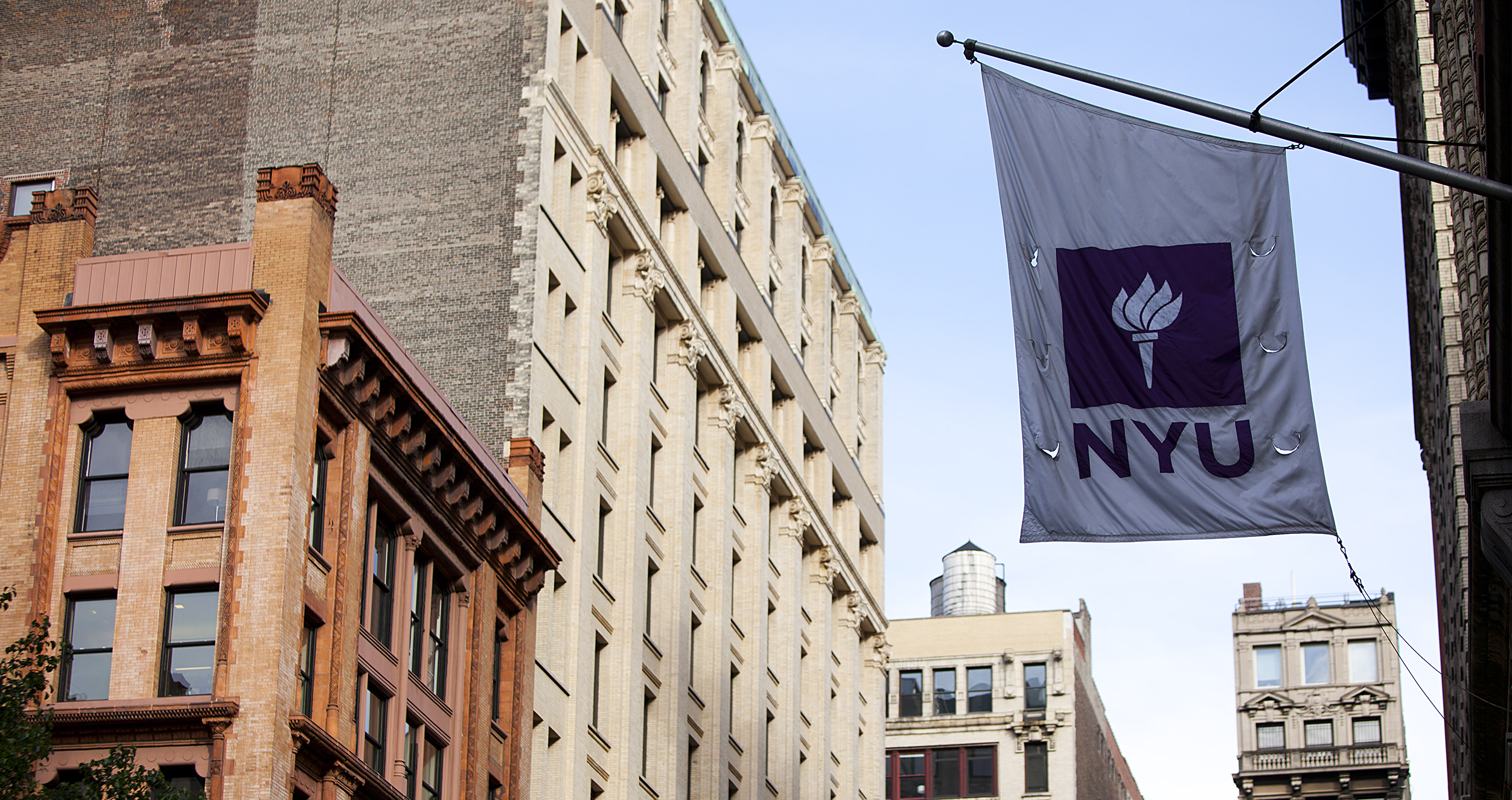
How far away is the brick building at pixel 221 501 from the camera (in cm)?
3303

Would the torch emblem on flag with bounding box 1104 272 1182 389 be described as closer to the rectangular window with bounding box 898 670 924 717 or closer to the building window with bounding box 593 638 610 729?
the building window with bounding box 593 638 610 729

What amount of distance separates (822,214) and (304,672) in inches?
1869

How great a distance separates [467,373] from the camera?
48.0 m

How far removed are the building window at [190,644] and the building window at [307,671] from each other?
1.54 metres

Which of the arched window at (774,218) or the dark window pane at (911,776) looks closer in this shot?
the arched window at (774,218)

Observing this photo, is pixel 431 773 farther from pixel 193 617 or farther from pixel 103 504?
pixel 103 504

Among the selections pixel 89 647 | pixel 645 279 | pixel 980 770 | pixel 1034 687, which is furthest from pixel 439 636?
pixel 1034 687

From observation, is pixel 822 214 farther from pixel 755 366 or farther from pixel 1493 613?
pixel 1493 613

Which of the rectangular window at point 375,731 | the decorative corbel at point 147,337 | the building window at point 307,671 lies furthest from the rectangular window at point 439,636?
the decorative corbel at point 147,337

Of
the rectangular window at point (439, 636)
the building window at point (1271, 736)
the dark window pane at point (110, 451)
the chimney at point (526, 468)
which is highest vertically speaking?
the building window at point (1271, 736)

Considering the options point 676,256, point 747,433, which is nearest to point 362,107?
point 676,256

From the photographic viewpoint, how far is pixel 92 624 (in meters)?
34.1

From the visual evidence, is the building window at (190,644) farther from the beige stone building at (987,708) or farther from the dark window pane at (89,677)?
the beige stone building at (987,708)

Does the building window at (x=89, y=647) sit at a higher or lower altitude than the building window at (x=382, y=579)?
lower
